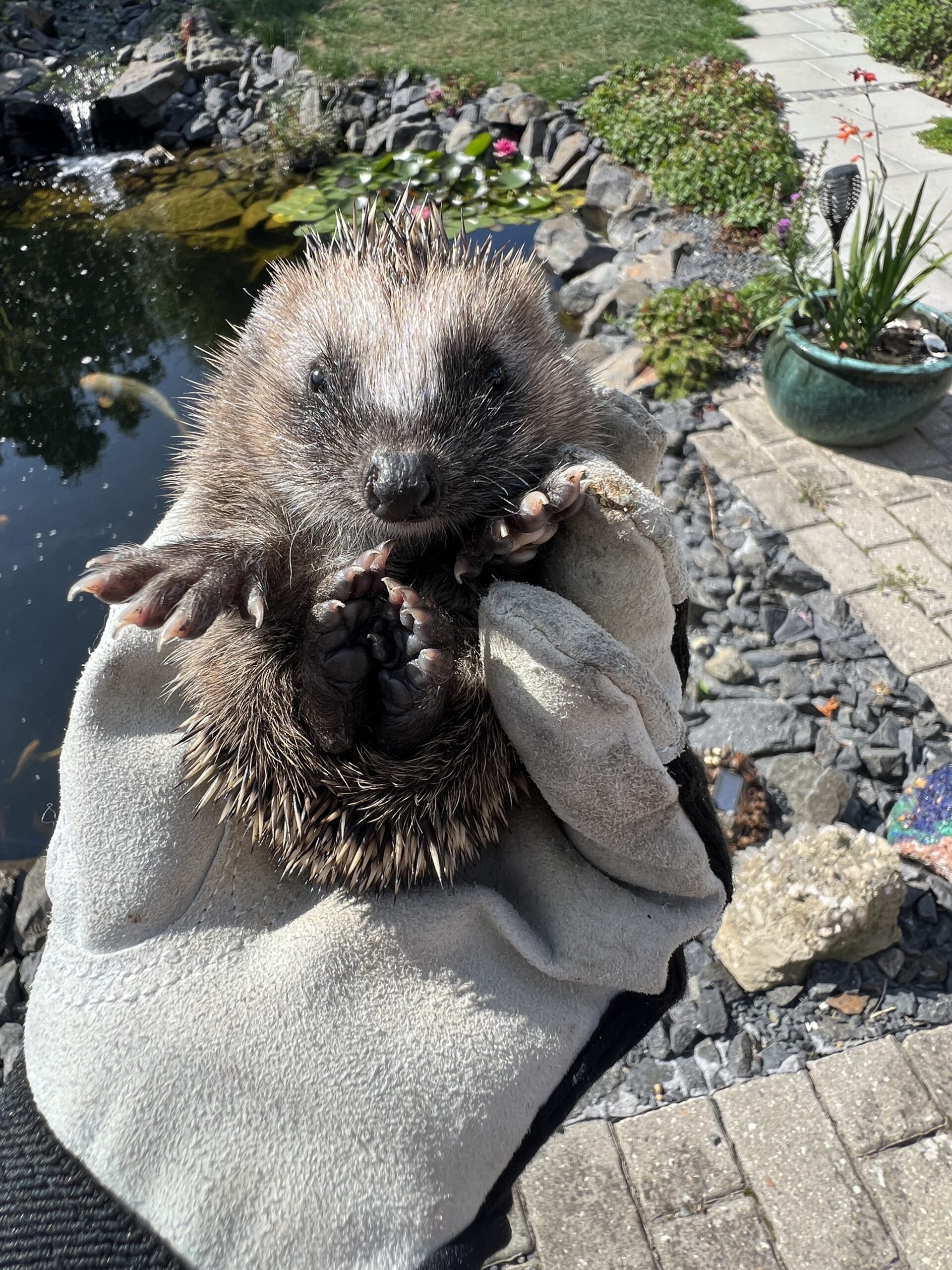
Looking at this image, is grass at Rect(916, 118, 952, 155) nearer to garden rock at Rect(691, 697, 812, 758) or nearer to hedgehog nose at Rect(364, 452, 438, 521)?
garden rock at Rect(691, 697, 812, 758)

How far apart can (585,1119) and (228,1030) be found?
2006mm

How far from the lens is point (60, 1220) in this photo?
61.0 inches

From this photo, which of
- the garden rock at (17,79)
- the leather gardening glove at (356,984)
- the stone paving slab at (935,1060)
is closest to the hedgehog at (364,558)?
the leather gardening glove at (356,984)

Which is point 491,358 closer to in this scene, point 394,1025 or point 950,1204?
point 394,1025

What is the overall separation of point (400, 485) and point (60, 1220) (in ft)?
4.67

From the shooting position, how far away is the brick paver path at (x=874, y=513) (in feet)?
16.3

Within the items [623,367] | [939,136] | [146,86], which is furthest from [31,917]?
[146,86]

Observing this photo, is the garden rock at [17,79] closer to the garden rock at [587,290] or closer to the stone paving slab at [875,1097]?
the garden rock at [587,290]

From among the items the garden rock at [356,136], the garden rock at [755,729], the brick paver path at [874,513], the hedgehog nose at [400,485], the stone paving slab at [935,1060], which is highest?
the hedgehog nose at [400,485]

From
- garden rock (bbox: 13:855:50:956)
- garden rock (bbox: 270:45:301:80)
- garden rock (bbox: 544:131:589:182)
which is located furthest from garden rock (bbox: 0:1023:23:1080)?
garden rock (bbox: 270:45:301:80)

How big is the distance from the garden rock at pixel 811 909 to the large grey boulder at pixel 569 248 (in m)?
6.60

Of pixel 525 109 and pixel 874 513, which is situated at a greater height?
pixel 525 109

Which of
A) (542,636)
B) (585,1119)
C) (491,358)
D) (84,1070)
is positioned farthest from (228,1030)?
(585,1119)

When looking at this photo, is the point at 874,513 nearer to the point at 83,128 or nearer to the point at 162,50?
the point at 83,128
